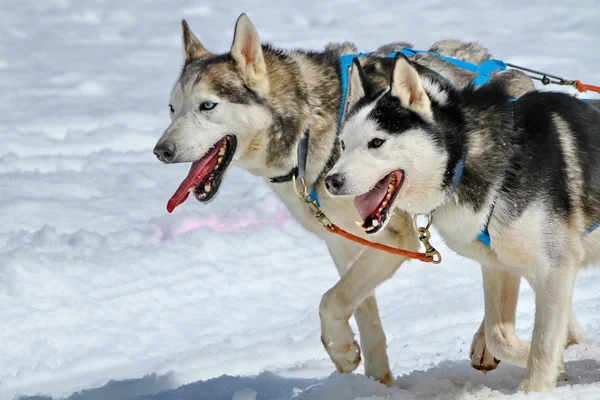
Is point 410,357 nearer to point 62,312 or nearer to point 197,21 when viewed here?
point 62,312

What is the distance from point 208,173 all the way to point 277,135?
0.30 m

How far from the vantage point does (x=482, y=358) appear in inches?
140

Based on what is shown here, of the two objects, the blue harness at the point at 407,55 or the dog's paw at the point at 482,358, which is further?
the dog's paw at the point at 482,358

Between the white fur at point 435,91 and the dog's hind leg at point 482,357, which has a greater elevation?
the white fur at point 435,91

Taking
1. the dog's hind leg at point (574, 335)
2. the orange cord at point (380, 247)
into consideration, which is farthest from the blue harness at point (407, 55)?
the dog's hind leg at point (574, 335)

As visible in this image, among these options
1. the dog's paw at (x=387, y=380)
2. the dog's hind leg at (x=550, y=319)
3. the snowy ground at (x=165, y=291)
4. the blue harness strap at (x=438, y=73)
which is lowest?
the snowy ground at (x=165, y=291)

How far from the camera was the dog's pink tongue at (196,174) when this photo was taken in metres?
3.27

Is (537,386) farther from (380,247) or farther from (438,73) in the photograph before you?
(438,73)

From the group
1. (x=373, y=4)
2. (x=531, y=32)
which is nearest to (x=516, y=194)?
(x=531, y=32)

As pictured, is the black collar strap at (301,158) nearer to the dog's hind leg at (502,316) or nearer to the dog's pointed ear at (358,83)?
the dog's pointed ear at (358,83)

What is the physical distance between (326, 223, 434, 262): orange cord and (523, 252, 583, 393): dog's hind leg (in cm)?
43

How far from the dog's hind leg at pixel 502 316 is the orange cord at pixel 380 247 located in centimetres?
25

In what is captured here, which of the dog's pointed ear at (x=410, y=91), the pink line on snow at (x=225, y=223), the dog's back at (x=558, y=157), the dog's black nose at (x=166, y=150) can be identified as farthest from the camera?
the pink line on snow at (x=225, y=223)

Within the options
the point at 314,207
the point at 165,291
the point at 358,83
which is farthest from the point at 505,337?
the point at 165,291
